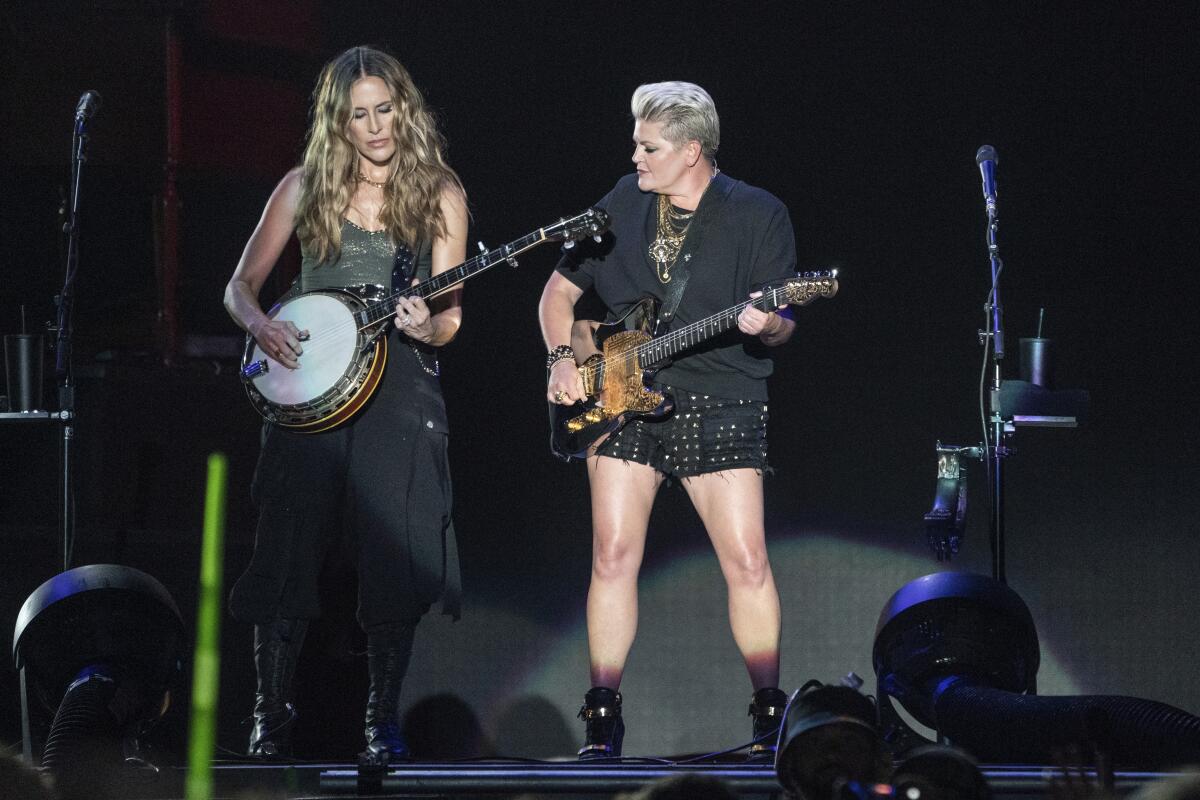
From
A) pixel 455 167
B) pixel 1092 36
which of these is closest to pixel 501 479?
pixel 455 167

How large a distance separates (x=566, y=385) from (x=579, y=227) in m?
0.51

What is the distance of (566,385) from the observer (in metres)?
4.45

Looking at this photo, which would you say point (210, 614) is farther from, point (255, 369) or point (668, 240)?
point (668, 240)

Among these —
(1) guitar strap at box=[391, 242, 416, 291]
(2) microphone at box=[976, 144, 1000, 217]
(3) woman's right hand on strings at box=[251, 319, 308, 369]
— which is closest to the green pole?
(3) woman's right hand on strings at box=[251, 319, 308, 369]

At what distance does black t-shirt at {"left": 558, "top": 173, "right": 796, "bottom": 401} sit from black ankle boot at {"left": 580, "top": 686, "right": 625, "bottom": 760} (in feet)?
3.29

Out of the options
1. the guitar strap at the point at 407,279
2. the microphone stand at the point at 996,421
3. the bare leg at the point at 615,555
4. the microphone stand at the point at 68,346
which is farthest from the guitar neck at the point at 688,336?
the microphone stand at the point at 68,346

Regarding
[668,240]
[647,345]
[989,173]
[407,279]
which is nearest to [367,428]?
[407,279]

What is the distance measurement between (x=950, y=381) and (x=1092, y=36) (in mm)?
1492

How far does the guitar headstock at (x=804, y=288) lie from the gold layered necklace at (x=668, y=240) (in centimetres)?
40

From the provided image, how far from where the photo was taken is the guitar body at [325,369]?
4.15 meters

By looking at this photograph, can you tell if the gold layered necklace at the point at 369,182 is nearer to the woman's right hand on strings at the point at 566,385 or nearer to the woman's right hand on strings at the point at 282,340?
the woman's right hand on strings at the point at 282,340

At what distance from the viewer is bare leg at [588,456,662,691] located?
14.5 ft

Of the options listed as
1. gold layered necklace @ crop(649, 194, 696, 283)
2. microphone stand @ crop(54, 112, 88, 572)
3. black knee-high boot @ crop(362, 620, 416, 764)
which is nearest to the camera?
black knee-high boot @ crop(362, 620, 416, 764)

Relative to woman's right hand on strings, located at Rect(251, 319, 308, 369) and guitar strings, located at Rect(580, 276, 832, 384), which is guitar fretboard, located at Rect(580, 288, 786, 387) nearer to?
guitar strings, located at Rect(580, 276, 832, 384)
